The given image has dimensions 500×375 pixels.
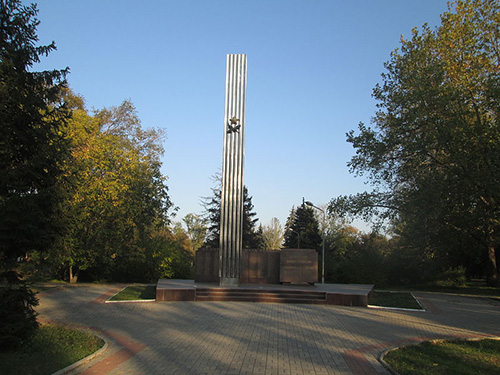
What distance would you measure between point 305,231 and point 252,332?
132 feet

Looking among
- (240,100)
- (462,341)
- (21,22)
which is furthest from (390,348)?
(240,100)

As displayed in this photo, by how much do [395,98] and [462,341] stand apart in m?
15.9

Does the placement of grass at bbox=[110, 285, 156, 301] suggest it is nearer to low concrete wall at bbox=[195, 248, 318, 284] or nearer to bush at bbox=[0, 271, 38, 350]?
low concrete wall at bbox=[195, 248, 318, 284]

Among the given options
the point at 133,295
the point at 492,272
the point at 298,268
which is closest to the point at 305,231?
the point at 492,272

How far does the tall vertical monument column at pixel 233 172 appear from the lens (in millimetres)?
18781

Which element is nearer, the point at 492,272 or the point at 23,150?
the point at 23,150

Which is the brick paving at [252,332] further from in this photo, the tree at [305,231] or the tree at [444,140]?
the tree at [305,231]

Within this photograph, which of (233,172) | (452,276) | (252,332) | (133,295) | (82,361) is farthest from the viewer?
(452,276)

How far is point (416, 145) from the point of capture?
2225cm

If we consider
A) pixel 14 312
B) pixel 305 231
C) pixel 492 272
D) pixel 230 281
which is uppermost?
pixel 305 231

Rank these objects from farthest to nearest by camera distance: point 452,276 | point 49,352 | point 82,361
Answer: point 452,276 → point 49,352 → point 82,361

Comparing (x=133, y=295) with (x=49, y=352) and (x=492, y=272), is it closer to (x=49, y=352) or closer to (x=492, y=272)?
(x=49, y=352)

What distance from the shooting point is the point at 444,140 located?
69.5 ft

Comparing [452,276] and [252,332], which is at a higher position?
[452,276]
